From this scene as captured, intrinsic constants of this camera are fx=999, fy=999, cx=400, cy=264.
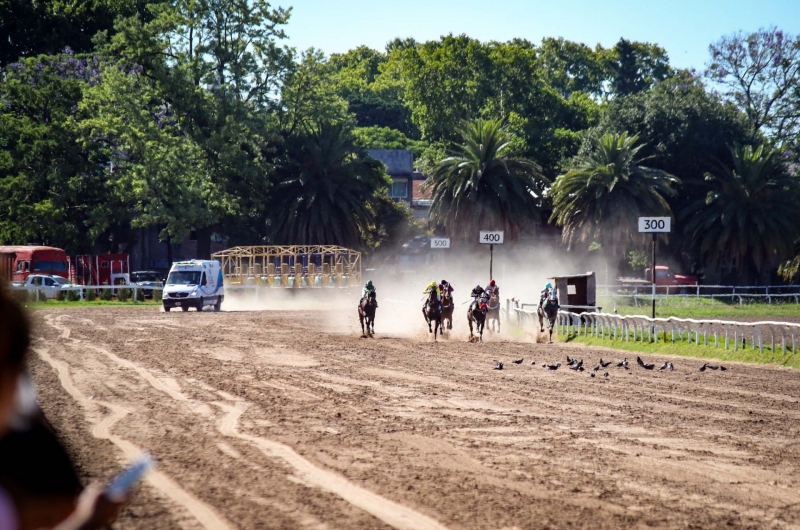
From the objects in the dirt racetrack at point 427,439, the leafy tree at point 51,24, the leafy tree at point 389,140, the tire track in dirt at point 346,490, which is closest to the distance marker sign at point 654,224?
the dirt racetrack at point 427,439

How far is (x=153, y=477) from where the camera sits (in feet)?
29.1

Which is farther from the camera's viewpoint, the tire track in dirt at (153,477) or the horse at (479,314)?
the horse at (479,314)

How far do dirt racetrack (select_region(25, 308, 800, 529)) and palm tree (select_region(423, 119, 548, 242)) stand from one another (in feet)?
128

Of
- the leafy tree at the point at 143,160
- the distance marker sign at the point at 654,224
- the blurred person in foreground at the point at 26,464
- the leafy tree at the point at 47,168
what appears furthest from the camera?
the leafy tree at the point at 143,160

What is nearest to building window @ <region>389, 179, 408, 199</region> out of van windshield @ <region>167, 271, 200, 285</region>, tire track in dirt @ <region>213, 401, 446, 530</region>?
van windshield @ <region>167, 271, 200, 285</region>

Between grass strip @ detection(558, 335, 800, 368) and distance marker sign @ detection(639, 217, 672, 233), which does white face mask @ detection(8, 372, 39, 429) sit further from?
distance marker sign @ detection(639, 217, 672, 233)

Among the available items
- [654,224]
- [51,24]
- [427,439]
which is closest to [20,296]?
[427,439]

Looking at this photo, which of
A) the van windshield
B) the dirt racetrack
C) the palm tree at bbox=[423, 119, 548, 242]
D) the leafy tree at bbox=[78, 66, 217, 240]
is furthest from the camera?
the palm tree at bbox=[423, 119, 548, 242]

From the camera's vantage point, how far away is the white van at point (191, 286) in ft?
152

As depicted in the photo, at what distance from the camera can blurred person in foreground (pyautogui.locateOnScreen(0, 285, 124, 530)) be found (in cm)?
234

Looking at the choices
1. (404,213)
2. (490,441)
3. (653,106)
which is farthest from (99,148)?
(490,441)

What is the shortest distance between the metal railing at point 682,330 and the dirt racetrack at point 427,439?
1504mm

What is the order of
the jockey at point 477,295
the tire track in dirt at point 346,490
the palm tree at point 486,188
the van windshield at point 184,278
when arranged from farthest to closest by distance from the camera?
the palm tree at point 486,188
the van windshield at point 184,278
the jockey at point 477,295
the tire track in dirt at point 346,490

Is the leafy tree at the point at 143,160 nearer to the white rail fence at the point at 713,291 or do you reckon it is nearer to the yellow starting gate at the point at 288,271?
the yellow starting gate at the point at 288,271
